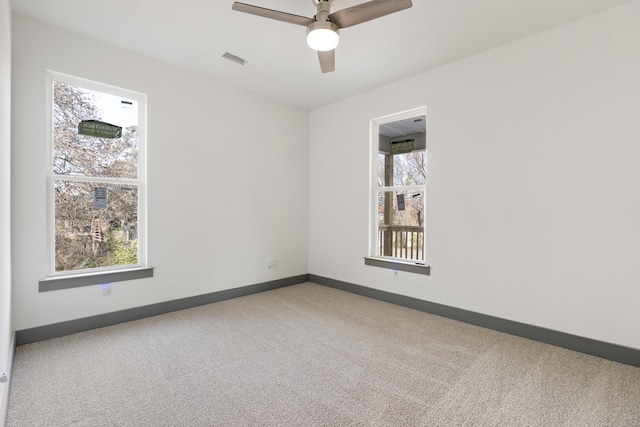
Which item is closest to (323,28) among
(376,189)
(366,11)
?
(366,11)

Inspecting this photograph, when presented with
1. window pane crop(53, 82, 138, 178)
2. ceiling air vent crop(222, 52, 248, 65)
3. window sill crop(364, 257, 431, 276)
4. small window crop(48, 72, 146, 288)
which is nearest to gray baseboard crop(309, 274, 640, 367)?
window sill crop(364, 257, 431, 276)

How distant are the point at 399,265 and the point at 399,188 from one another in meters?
0.99

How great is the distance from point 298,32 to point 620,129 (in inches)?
109

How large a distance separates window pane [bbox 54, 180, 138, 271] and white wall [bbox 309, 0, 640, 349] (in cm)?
309

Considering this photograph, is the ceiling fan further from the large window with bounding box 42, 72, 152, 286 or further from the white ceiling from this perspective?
the large window with bounding box 42, 72, 152, 286

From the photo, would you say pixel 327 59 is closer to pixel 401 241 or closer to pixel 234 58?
pixel 234 58

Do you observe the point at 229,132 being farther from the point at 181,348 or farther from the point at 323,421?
the point at 323,421

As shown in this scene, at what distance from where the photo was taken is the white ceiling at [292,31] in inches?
95.8

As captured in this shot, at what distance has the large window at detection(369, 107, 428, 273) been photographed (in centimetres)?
381

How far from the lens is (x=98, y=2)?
2.42 m

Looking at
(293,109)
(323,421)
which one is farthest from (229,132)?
(323,421)

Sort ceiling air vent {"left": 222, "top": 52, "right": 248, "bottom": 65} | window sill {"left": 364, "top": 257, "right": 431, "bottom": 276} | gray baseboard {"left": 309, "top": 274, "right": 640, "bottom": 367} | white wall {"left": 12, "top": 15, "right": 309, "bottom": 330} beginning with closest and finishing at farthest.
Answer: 1. gray baseboard {"left": 309, "top": 274, "right": 640, "bottom": 367}
2. white wall {"left": 12, "top": 15, "right": 309, "bottom": 330}
3. ceiling air vent {"left": 222, "top": 52, "right": 248, "bottom": 65}
4. window sill {"left": 364, "top": 257, "right": 431, "bottom": 276}

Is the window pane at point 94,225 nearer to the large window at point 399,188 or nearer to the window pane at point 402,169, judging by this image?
the large window at point 399,188

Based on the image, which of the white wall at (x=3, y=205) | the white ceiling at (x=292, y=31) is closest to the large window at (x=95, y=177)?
the white ceiling at (x=292, y=31)
